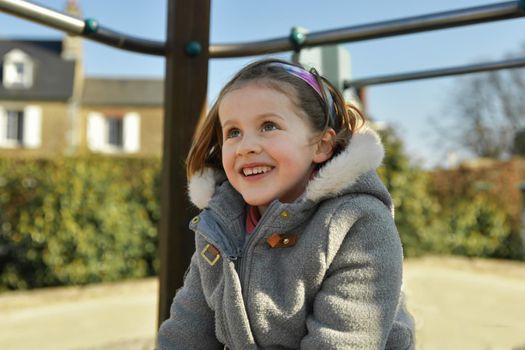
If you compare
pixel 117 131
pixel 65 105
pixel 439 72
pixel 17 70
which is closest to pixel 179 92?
pixel 439 72

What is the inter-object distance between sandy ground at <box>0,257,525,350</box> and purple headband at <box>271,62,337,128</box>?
2057mm

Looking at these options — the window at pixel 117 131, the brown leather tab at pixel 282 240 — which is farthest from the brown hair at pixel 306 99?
the window at pixel 117 131

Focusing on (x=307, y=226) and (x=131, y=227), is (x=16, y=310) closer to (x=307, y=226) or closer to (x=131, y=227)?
(x=131, y=227)

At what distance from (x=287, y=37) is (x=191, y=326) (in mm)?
871

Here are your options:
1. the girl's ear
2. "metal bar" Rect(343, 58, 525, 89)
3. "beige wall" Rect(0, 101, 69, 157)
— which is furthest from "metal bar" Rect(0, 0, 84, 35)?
"beige wall" Rect(0, 101, 69, 157)

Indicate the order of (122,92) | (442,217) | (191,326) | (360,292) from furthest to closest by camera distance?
(122,92) → (442,217) → (191,326) → (360,292)

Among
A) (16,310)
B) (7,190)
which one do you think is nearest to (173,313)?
(16,310)

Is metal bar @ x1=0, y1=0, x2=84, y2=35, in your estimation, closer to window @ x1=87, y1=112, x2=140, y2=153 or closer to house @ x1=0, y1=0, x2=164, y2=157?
house @ x1=0, y1=0, x2=164, y2=157

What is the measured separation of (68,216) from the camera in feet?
18.2

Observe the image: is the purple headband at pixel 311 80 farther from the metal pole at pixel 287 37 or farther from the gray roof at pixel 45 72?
the gray roof at pixel 45 72

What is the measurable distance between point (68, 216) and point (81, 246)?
0.32 meters

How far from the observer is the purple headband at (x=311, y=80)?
131cm

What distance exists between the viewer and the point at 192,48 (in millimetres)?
1646

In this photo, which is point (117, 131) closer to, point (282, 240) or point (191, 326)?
point (191, 326)
